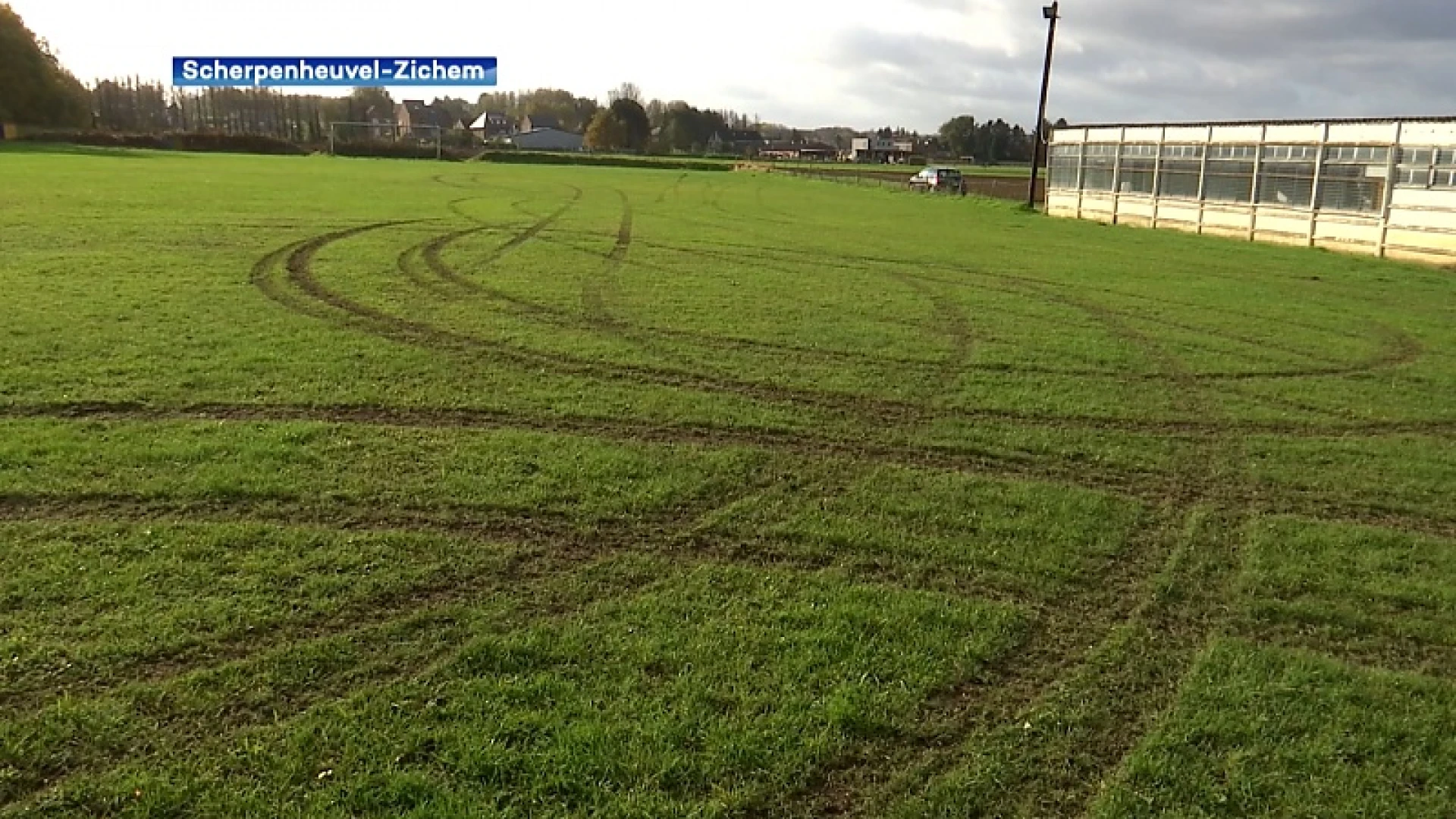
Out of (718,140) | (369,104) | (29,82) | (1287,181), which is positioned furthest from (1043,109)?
(369,104)

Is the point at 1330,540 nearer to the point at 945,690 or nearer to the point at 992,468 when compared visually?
the point at 992,468

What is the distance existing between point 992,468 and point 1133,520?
1440 millimetres

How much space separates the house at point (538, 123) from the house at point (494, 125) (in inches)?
91.3

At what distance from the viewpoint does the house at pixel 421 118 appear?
17788 centimetres

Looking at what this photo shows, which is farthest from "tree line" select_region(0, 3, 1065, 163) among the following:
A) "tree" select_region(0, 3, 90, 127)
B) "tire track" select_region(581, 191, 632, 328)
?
"tire track" select_region(581, 191, 632, 328)

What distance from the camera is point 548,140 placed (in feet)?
519

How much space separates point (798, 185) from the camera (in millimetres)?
70625

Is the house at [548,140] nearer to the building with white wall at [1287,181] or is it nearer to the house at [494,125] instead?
the house at [494,125]

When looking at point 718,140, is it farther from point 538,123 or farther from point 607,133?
point 538,123

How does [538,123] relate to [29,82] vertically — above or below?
above

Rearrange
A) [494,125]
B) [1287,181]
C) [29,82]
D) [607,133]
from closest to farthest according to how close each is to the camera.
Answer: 1. [1287,181]
2. [29,82]
3. [607,133]
4. [494,125]

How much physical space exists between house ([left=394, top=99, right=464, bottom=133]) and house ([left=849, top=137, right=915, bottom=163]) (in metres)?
69.7

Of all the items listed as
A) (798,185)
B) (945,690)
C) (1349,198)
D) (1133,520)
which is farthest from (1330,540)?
(798,185)

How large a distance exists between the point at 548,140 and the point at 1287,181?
13749 centimetres
